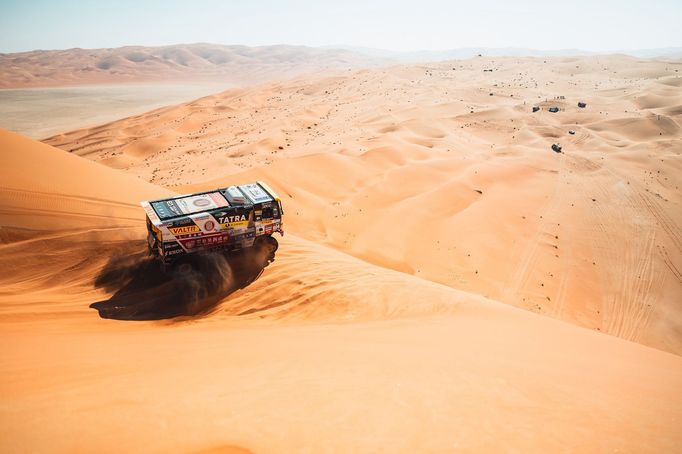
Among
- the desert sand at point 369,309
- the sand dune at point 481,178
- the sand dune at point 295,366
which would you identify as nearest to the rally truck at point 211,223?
the desert sand at point 369,309

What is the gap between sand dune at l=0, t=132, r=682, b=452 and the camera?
368cm

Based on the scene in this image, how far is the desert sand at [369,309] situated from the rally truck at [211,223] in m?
0.89

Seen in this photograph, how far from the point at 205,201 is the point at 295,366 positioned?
6244 millimetres

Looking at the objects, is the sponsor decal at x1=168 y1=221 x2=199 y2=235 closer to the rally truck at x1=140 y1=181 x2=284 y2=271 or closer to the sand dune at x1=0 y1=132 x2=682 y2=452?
the rally truck at x1=140 y1=181 x2=284 y2=271

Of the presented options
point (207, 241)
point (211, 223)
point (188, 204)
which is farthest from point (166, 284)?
point (188, 204)

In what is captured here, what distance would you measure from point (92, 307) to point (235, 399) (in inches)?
252

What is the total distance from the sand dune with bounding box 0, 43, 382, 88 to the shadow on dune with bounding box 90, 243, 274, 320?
95.5 meters

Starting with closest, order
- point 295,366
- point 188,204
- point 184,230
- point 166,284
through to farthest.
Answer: point 295,366
point 184,230
point 166,284
point 188,204

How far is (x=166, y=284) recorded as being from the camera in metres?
9.58

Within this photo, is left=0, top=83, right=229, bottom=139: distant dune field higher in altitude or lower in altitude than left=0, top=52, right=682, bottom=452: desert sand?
higher

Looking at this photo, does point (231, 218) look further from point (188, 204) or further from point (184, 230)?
point (184, 230)

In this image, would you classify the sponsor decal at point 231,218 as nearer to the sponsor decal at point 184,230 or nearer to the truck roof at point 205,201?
the truck roof at point 205,201

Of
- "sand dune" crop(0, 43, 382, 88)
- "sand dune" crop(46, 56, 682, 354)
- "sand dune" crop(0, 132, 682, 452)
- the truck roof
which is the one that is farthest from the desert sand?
"sand dune" crop(0, 43, 382, 88)

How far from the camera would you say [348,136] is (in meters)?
32.2
